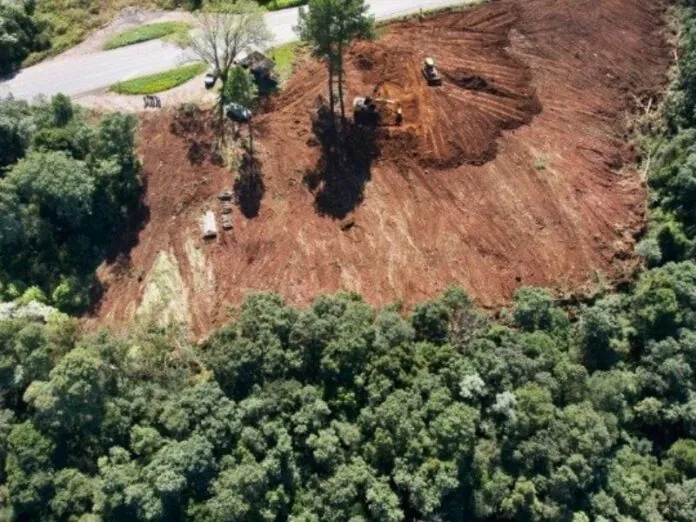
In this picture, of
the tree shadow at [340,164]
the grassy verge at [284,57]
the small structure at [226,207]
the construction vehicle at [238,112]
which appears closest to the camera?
the small structure at [226,207]

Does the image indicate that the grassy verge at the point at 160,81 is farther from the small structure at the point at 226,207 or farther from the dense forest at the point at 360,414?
the dense forest at the point at 360,414

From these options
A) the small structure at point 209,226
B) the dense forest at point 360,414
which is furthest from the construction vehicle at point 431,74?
the small structure at point 209,226

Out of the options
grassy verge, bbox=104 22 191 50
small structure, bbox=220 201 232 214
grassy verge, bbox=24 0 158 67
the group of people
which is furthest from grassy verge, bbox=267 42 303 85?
grassy verge, bbox=24 0 158 67

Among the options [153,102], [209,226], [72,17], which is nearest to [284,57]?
[153,102]

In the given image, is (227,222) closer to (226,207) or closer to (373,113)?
(226,207)

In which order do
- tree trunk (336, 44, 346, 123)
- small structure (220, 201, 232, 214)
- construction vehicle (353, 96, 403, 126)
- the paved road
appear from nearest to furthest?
tree trunk (336, 44, 346, 123), small structure (220, 201, 232, 214), construction vehicle (353, 96, 403, 126), the paved road

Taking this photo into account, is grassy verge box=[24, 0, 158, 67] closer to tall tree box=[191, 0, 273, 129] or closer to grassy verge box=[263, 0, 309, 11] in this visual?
grassy verge box=[263, 0, 309, 11]

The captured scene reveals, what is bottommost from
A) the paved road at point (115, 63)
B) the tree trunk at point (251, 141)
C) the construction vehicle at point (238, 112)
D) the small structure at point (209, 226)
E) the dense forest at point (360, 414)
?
the dense forest at point (360, 414)

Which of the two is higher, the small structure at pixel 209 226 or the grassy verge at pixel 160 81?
the grassy verge at pixel 160 81
